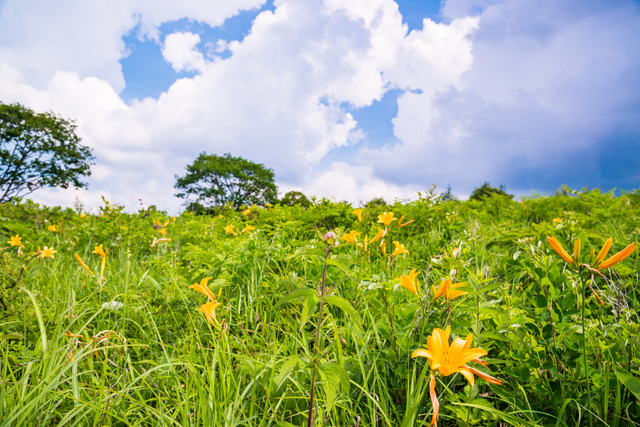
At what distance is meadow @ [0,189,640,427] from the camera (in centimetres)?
116

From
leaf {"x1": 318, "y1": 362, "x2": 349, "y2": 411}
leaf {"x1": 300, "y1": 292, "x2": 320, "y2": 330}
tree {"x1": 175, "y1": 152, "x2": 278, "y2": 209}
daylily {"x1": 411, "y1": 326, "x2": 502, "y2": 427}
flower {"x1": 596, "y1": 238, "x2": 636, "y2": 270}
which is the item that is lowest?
leaf {"x1": 318, "y1": 362, "x2": 349, "y2": 411}

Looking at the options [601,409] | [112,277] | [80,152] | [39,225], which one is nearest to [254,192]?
[80,152]

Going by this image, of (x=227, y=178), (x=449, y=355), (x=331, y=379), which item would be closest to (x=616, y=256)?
(x=449, y=355)

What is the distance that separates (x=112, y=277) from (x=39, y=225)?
3945 millimetres

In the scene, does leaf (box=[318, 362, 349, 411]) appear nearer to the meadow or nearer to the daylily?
the meadow

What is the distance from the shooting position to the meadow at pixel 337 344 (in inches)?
45.5

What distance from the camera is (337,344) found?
1246 mm

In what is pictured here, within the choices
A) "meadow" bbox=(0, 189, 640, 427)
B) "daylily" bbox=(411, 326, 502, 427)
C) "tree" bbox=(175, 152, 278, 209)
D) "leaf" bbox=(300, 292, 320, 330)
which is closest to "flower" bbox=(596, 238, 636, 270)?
"meadow" bbox=(0, 189, 640, 427)

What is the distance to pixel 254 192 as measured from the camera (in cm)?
3497

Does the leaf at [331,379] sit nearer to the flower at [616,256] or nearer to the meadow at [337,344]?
the meadow at [337,344]

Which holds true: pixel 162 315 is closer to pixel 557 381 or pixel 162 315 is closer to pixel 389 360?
pixel 389 360

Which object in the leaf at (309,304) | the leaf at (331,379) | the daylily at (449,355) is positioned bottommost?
the leaf at (331,379)

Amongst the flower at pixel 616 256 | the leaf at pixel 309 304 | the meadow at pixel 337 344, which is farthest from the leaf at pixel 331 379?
the flower at pixel 616 256

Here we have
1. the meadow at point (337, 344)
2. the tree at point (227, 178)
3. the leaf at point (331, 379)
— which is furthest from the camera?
the tree at point (227, 178)
